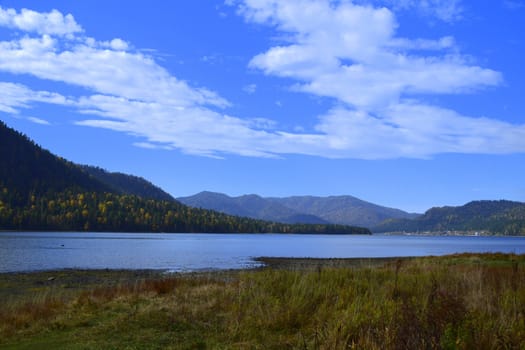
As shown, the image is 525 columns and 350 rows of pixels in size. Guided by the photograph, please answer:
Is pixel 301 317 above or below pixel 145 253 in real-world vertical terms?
above

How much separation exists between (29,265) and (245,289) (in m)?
47.2

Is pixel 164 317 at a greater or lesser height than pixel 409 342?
lesser

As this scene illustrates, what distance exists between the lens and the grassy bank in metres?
7.94

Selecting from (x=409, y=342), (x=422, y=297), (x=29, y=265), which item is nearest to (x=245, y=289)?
(x=422, y=297)

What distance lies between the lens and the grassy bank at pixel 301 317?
794 centimetres

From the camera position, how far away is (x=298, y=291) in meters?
Answer: 13.2

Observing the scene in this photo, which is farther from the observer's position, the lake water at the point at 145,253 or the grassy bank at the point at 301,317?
the lake water at the point at 145,253

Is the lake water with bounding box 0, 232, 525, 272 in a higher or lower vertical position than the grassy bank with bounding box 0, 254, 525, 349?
lower

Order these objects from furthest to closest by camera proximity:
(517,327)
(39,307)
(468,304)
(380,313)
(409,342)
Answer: (39,307), (468,304), (380,313), (517,327), (409,342)

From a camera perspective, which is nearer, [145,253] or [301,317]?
[301,317]

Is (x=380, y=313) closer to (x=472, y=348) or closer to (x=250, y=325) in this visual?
(x=472, y=348)

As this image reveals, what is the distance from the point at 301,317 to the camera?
11.2m

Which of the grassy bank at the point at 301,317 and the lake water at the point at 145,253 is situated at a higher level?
the grassy bank at the point at 301,317

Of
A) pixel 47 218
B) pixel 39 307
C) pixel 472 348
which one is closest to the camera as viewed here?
pixel 472 348
